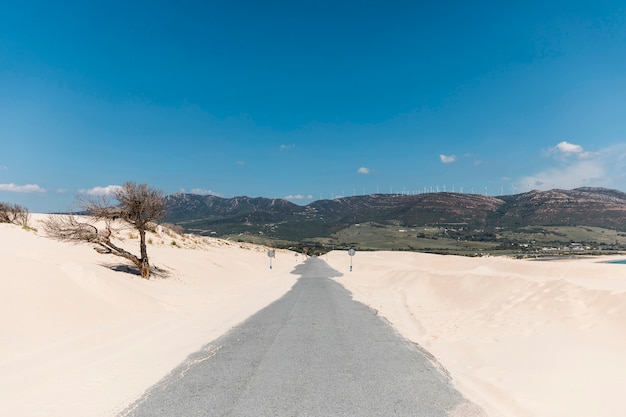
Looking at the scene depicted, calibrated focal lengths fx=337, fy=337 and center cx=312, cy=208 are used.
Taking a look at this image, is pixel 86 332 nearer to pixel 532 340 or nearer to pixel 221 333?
pixel 221 333

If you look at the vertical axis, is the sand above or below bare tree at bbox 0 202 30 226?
below

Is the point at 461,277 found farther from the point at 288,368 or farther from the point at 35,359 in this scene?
the point at 35,359

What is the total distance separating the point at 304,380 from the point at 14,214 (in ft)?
140

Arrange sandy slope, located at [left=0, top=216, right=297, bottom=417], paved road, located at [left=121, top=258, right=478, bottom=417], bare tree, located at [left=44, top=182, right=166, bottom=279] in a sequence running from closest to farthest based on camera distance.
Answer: paved road, located at [left=121, top=258, right=478, bottom=417], sandy slope, located at [left=0, top=216, right=297, bottom=417], bare tree, located at [left=44, top=182, right=166, bottom=279]

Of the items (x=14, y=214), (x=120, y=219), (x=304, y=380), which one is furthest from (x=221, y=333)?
(x=14, y=214)

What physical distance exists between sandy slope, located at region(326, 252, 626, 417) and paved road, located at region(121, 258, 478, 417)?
1029 millimetres

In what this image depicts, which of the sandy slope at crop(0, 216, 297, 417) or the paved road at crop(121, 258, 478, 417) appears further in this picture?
the sandy slope at crop(0, 216, 297, 417)

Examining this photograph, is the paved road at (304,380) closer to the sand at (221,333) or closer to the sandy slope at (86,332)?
the sand at (221,333)

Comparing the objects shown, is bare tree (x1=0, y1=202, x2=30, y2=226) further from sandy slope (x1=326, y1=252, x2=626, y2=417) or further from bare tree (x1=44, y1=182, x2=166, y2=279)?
sandy slope (x1=326, y1=252, x2=626, y2=417)

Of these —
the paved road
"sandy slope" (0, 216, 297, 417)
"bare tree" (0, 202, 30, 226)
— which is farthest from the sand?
"bare tree" (0, 202, 30, 226)

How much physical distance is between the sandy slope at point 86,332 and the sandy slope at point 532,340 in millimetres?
7224

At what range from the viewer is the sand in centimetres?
656

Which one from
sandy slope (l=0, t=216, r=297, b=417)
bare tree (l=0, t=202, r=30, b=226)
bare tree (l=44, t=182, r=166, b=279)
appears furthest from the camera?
bare tree (l=0, t=202, r=30, b=226)

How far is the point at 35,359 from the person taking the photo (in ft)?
27.5
